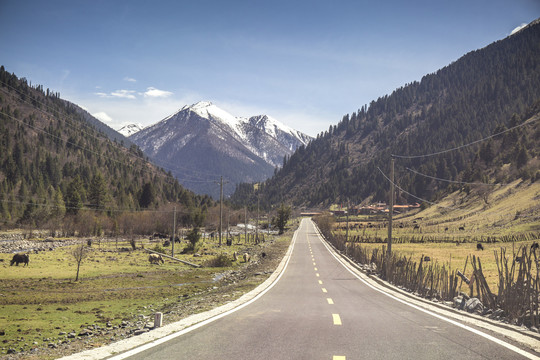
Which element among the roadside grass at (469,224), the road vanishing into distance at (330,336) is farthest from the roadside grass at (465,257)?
the road vanishing into distance at (330,336)

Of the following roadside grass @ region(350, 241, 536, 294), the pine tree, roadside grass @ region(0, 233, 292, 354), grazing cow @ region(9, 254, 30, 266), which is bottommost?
roadside grass @ region(0, 233, 292, 354)

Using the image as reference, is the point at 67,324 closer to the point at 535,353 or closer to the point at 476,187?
the point at 535,353

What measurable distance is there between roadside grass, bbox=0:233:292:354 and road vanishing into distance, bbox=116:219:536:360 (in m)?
7.81

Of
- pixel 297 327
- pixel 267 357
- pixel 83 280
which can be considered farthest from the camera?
pixel 83 280

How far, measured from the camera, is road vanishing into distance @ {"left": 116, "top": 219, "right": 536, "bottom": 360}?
8.67 meters

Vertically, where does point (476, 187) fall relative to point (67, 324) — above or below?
above

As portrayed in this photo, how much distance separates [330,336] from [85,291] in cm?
3004

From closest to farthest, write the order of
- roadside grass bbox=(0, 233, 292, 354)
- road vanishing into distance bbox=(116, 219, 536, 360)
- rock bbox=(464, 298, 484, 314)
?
road vanishing into distance bbox=(116, 219, 536, 360) < rock bbox=(464, 298, 484, 314) < roadside grass bbox=(0, 233, 292, 354)

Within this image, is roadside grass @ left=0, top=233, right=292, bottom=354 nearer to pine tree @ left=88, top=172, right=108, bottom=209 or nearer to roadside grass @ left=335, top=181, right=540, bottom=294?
roadside grass @ left=335, top=181, right=540, bottom=294

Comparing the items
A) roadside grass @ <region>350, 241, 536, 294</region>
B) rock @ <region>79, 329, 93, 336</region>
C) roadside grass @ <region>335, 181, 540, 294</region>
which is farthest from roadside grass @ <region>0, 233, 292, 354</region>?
roadside grass @ <region>335, 181, 540, 294</region>

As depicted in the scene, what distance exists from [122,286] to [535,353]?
3518 centimetres

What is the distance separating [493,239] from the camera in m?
76.8

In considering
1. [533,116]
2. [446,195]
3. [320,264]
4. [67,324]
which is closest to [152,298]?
[67,324]

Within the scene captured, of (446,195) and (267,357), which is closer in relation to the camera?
(267,357)
